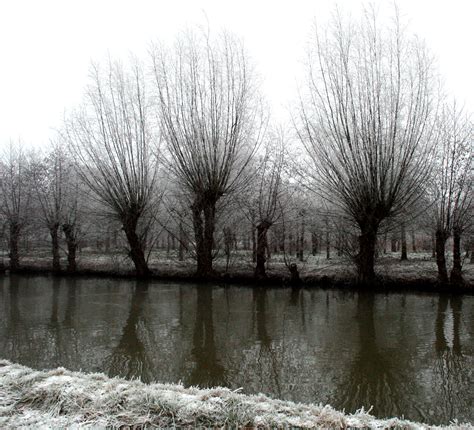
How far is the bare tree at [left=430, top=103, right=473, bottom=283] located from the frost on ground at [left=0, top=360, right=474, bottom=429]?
50.6ft

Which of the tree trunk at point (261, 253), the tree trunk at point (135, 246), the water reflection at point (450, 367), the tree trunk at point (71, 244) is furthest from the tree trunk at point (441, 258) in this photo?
the tree trunk at point (71, 244)

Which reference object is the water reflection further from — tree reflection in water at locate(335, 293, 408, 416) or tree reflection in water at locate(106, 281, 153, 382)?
tree reflection in water at locate(106, 281, 153, 382)

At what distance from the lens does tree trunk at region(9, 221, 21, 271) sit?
2872cm

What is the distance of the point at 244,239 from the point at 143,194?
6.91m

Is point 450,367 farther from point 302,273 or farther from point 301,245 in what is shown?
point 301,245

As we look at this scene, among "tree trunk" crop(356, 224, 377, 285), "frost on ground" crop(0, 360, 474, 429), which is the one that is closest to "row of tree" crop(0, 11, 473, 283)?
"tree trunk" crop(356, 224, 377, 285)

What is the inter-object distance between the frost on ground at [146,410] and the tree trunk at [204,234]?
16.6 m

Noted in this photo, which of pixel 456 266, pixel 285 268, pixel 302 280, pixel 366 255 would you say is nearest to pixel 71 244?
pixel 285 268

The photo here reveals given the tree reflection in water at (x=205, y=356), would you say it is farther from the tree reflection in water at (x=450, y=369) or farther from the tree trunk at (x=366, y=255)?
the tree trunk at (x=366, y=255)

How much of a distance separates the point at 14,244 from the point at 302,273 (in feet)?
69.4

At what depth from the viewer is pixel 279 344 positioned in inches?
350

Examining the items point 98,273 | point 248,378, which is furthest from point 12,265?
point 248,378

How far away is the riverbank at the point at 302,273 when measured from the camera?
59.2ft

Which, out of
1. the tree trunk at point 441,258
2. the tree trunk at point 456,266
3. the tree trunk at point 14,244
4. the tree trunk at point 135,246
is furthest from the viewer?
the tree trunk at point 14,244
